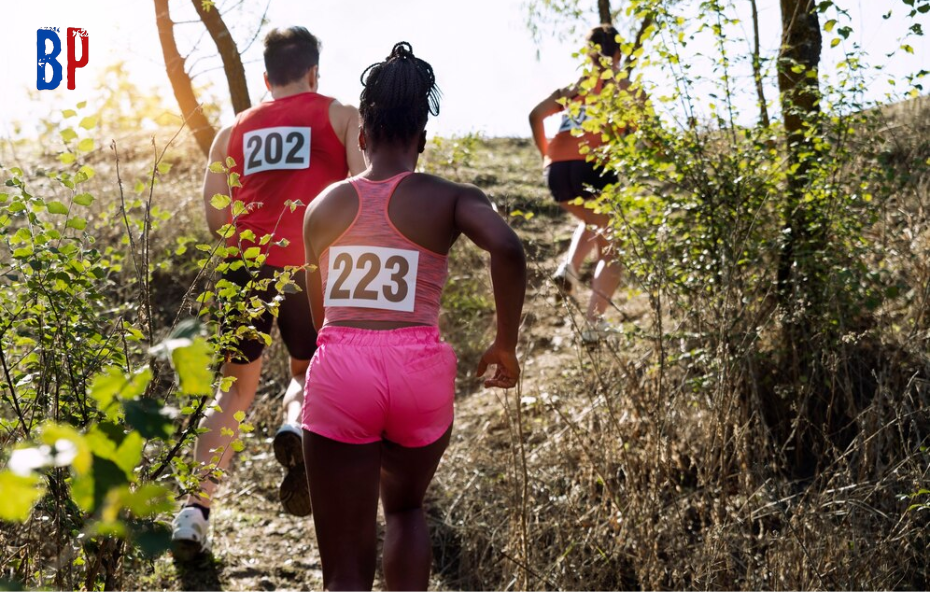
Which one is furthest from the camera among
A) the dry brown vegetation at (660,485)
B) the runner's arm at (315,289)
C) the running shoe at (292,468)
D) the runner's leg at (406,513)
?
the running shoe at (292,468)

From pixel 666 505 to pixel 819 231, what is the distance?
1.41 m

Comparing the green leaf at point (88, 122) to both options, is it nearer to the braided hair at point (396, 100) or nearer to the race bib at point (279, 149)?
the braided hair at point (396, 100)

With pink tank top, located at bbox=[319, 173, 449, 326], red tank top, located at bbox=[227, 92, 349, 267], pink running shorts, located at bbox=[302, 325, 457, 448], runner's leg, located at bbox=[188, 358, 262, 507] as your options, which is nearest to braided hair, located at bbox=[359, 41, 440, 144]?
pink tank top, located at bbox=[319, 173, 449, 326]

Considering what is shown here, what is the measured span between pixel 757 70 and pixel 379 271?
2450 mm

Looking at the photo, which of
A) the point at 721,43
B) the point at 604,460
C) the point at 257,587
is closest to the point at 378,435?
the point at 604,460

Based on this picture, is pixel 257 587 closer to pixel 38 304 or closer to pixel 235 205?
pixel 38 304

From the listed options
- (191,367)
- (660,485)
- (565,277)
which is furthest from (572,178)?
(191,367)

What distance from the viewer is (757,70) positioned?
418cm

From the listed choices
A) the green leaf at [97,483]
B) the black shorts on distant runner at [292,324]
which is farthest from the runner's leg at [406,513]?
the green leaf at [97,483]

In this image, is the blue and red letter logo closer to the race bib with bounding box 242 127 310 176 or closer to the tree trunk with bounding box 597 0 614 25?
the race bib with bounding box 242 127 310 176

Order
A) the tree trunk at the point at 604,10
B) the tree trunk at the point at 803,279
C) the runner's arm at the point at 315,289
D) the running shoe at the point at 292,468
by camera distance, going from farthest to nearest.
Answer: the tree trunk at the point at 604,10, the tree trunk at the point at 803,279, the running shoe at the point at 292,468, the runner's arm at the point at 315,289

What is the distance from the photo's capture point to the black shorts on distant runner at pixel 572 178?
18.5ft

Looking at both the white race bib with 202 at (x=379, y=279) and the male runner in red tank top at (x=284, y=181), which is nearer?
the white race bib with 202 at (x=379, y=279)

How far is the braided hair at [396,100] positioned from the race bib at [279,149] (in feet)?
3.87
